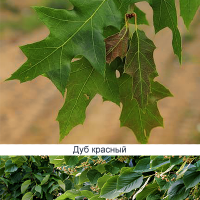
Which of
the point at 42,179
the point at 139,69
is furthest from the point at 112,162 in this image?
the point at 139,69

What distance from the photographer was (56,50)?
122 millimetres

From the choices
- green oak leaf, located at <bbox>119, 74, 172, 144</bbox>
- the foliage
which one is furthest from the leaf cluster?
green oak leaf, located at <bbox>119, 74, 172, 144</bbox>

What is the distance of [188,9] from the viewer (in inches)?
5.2

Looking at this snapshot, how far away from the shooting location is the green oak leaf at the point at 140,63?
13 centimetres

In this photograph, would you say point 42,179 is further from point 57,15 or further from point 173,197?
Result: point 57,15

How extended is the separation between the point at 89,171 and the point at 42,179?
31 cm

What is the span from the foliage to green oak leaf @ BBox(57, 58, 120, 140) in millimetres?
244

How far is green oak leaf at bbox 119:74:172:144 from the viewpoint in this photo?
0.17 meters

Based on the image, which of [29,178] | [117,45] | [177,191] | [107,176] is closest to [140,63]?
[117,45]

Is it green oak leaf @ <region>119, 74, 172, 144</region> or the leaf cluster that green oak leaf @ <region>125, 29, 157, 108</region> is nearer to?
green oak leaf @ <region>119, 74, 172, 144</region>

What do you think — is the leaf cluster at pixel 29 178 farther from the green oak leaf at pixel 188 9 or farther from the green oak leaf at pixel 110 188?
the green oak leaf at pixel 188 9

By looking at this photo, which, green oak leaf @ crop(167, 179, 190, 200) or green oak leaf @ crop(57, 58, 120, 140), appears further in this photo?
green oak leaf @ crop(167, 179, 190, 200)

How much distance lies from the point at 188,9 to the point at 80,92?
59 mm

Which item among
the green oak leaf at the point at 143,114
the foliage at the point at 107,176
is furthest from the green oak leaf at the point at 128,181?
the green oak leaf at the point at 143,114
